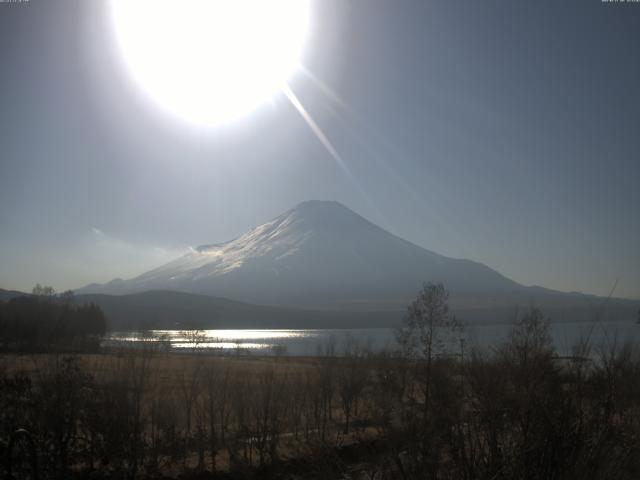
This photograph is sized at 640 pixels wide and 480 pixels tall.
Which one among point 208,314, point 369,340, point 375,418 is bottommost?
point 208,314

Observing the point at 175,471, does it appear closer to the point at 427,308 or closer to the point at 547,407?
the point at 547,407

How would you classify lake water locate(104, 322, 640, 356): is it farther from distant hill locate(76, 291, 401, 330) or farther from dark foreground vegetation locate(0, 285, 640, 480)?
distant hill locate(76, 291, 401, 330)

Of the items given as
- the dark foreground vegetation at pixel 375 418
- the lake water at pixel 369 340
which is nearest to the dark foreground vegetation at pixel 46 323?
A: the lake water at pixel 369 340

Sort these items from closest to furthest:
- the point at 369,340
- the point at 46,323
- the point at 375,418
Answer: the point at 375,418 → the point at 369,340 → the point at 46,323

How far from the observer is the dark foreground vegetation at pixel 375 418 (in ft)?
11.4

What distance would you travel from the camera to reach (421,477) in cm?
342

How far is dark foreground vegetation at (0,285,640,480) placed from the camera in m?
3.46

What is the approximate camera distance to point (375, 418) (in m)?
9.80

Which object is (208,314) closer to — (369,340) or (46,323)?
(46,323)

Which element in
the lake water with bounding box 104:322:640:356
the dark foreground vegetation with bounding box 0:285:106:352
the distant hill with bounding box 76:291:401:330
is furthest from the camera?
the distant hill with bounding box 76:291:401:330

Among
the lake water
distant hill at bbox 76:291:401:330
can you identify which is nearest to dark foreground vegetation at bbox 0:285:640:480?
the lake water

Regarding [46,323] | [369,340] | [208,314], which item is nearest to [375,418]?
[369,340]

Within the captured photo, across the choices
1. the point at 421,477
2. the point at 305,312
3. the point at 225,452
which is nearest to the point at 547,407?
the point at 421,477

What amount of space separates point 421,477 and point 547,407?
1.02m
